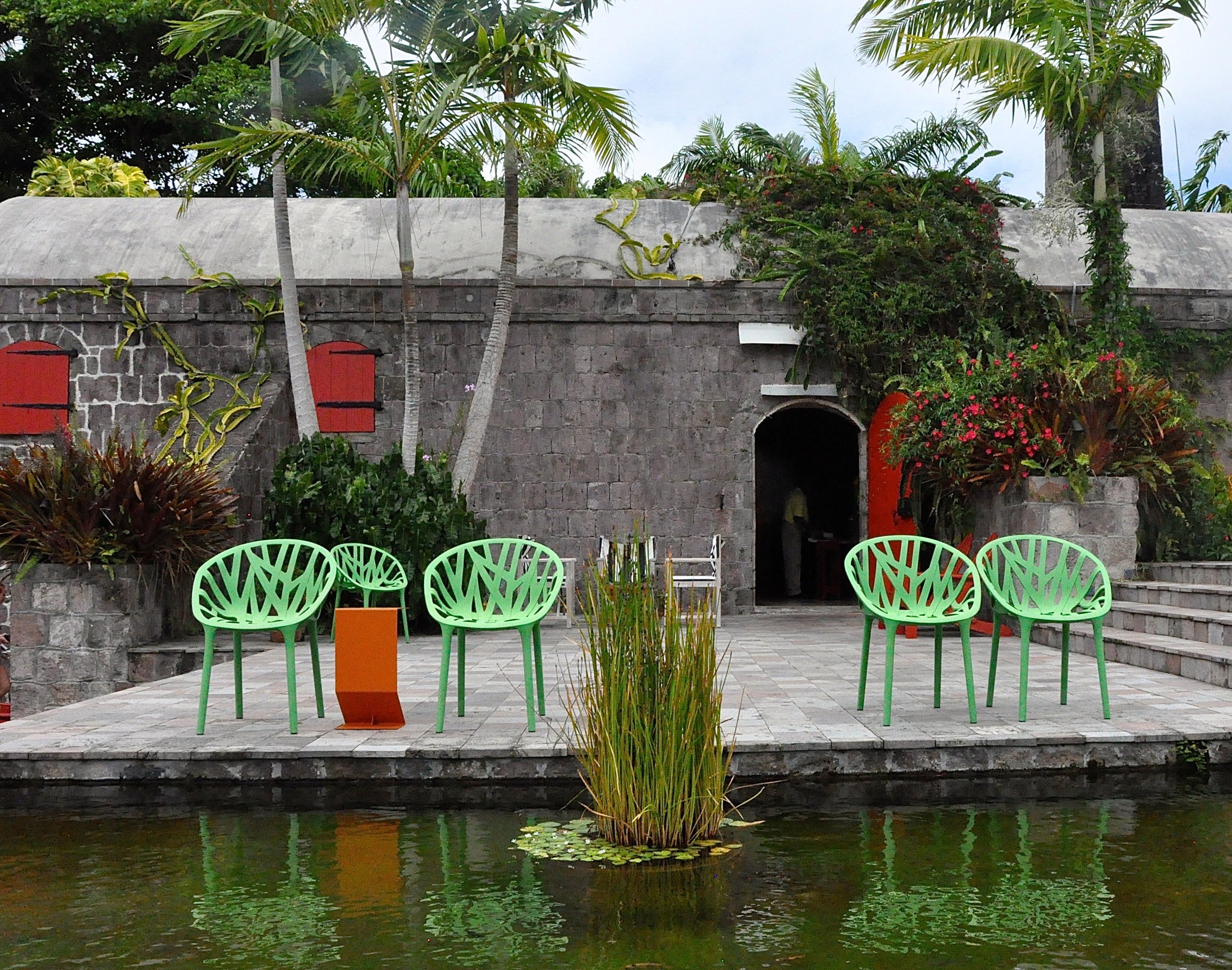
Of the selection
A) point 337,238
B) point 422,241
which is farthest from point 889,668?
point 337,238

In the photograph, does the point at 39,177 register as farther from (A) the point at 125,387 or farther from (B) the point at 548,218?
(B) the point at 548,218

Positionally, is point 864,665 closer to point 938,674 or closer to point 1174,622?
point 938,674

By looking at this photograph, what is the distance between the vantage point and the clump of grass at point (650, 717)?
339 cm

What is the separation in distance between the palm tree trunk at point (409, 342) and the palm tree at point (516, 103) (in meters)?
0.44

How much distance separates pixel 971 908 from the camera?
119 inches

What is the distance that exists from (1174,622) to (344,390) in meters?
7.46

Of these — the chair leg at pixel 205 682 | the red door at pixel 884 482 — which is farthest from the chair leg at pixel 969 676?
the red door at pixel 884 482

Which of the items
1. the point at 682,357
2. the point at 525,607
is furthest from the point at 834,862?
the point at 682,357

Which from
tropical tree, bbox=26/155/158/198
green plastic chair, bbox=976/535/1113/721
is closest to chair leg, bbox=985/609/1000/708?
green plastic chair, bbox=976/535/1113/721

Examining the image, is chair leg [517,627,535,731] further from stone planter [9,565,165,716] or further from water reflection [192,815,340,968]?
stone planter [9,565,165,716]

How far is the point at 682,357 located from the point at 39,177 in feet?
27.6

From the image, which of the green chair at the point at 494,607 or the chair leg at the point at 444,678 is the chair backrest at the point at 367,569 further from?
the chair leg at the point at 444,678

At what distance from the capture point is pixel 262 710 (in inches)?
219

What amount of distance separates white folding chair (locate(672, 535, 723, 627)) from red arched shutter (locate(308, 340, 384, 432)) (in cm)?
329
